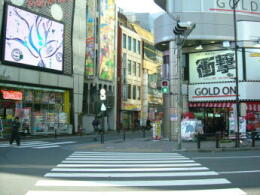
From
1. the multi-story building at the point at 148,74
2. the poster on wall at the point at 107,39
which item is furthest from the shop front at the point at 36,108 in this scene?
the multi-story building at the point at 148,74

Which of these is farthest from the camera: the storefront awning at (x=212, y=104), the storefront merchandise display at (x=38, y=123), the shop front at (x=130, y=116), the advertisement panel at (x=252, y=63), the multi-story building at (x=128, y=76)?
the shop front at (x=130, y=116)

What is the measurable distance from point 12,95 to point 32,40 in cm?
583

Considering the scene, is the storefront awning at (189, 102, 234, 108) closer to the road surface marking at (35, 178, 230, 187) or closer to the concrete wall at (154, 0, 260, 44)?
the concrete wall at (154, 0, 260, 44)

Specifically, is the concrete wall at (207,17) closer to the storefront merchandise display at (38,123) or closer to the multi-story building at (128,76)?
the storefront merchandise display at (38,123)

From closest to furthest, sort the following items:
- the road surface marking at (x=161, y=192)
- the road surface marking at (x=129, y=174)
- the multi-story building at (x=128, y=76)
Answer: the road surface marking at (x=161, y=192) → the road surface marking at (x=129, y=174) → the multi-story building at (x=128, y=76)

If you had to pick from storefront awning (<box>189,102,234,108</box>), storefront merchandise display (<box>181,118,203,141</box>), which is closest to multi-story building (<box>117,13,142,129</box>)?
storefront awning (<box>189,102,234,108</box>)

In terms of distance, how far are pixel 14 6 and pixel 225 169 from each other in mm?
24922

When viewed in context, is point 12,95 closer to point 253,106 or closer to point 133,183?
point 253,106

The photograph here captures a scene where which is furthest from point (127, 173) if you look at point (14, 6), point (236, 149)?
point (14, 6)

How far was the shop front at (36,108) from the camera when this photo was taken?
28.4 meters

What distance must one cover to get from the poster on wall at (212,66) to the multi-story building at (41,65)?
14.7 metres

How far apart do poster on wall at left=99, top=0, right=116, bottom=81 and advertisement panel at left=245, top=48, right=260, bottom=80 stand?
21.2m

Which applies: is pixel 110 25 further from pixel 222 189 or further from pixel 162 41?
pixel 222 189

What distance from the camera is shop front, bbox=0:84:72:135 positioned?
2844 centimetres
